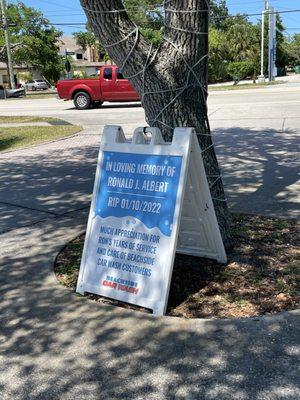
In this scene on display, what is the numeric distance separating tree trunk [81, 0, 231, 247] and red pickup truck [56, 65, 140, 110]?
704 inches

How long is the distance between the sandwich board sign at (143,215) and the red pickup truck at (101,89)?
18240 mm

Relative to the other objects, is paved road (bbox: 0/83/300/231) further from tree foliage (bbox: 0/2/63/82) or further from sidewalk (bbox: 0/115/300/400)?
tree foliage (bbox: 0/2/63/82)

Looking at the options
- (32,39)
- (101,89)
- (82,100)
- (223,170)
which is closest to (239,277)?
(223,170)

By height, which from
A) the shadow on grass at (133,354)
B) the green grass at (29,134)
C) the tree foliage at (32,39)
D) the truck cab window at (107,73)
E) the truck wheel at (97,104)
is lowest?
the shadow on grass at (133,354)

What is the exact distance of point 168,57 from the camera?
4.07 m

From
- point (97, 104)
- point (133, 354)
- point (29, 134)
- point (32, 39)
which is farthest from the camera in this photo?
point (32, 39)

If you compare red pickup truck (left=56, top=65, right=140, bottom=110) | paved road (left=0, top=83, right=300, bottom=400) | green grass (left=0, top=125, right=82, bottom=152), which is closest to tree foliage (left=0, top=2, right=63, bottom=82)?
red pickup truck (left=56, top=65, right=140, bottom=110)

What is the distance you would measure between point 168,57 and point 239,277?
6.12ft

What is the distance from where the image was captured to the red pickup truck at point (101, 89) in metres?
22.0

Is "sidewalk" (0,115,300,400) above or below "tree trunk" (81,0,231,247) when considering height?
below

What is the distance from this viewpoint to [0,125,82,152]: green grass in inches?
497

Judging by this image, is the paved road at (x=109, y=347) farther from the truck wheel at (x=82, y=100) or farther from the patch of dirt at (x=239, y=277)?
the truck wheel at (x=82, y=100)

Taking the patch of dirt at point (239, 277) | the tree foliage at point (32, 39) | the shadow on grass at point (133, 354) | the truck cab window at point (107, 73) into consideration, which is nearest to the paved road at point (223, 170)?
the patch of dirt at point (239, 277)

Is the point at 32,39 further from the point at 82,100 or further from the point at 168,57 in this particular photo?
the point at 168,57
